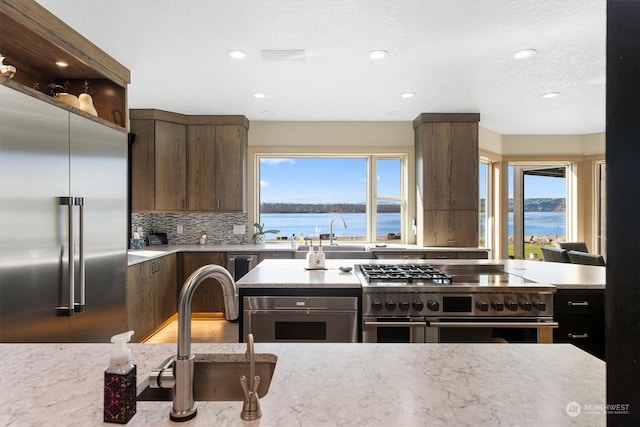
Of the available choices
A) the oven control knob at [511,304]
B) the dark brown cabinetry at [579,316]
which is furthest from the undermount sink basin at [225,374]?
the dark brown cabinetry at [579,316]

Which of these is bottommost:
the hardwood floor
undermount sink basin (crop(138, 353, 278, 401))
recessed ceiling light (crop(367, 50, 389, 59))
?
the hardwood floor

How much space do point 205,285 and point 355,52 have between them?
10.1 feet

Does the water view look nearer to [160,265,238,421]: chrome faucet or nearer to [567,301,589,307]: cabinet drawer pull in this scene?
[567,301,589,307]: cabinet drawer pull

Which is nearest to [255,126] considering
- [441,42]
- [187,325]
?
[441,42]

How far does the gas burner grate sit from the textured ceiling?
169 cm

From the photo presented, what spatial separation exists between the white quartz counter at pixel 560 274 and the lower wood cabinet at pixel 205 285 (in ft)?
10.2

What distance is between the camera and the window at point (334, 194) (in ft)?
16.7

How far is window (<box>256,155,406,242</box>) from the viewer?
5094mm

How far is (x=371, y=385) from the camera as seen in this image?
0.87 meters

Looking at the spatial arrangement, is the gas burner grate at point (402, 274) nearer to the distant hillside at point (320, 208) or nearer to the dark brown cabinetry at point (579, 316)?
the dark brown cabinetry at point (579, 316)

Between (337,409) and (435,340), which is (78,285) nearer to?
(337,409)

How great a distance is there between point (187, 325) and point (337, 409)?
37 centimetres

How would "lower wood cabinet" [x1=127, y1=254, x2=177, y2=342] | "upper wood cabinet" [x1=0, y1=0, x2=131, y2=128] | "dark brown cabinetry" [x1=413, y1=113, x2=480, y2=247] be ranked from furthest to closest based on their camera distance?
"dark brown cabinetry" [x1=413, y1=113, x2=480, y2=247] < "lower wood cabinet" [x1=127, y1=254, x2=177, y2=342] < "upper wood cabinet" [x1=0, y1=0, x2=131, y2=128]

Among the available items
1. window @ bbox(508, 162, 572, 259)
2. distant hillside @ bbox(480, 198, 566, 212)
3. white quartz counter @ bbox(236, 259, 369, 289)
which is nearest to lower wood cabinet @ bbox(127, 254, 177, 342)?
white quartz counter @ bbox(236, 259, 369, 289)
